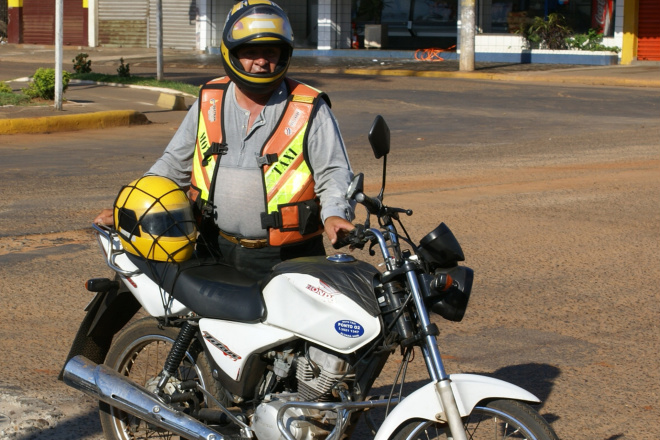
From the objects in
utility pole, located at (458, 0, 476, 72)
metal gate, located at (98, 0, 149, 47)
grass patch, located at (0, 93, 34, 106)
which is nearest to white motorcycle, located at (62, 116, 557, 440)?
grass patch, located at (0, 93, 34, 106)

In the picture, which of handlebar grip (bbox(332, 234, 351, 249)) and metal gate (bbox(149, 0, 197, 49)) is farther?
metal gate (bbox(149, 0, 197, 49))

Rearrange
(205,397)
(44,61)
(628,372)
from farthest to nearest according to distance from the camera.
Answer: (44,61)
(628,372)
(205,397)

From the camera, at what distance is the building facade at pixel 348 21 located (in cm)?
3122

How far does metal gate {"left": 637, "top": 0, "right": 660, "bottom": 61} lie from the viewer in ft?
101

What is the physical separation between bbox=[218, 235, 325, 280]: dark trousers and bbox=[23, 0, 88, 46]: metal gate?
39577mm

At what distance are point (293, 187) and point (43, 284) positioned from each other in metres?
3.24

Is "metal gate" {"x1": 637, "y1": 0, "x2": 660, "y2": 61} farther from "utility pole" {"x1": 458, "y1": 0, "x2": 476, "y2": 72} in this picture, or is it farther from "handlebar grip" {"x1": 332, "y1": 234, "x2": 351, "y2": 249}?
"handlebar grip" {"x1": 332, "y1": 234, "x2": 351, "y2": 249}

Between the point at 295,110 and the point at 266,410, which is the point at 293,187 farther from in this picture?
the point at 266,410

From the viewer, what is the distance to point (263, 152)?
3812 mm

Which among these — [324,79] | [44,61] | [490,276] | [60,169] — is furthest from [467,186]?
[44,61]

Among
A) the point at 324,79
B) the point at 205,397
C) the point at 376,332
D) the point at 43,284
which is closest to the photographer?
the point at 376,332

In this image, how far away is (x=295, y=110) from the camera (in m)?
3.87

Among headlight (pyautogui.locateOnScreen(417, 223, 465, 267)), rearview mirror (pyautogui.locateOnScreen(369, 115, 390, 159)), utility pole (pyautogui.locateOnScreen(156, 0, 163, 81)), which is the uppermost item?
utility pole (pyautogui.locateOnScreen(156, 0, 163, 81))

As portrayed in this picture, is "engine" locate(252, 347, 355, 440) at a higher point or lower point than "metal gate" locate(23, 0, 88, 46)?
lower
